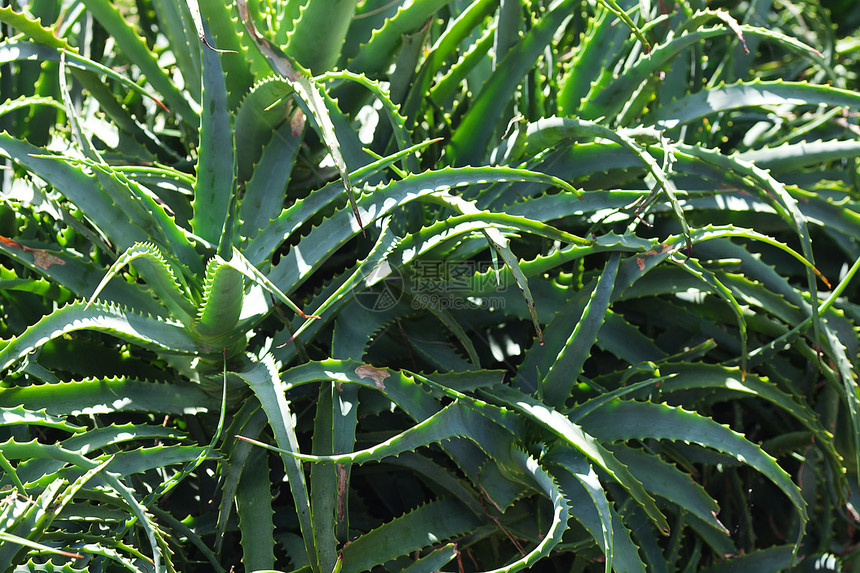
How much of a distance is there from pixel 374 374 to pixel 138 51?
507 mm

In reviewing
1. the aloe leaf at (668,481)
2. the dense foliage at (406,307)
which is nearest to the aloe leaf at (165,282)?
the dense foliage at (406,307)

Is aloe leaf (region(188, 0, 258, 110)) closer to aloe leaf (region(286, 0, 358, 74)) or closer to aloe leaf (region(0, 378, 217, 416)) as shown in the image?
aloe leaf (region(286, 0, 358, 74))

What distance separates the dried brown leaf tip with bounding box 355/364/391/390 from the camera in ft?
2.29

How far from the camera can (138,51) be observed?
877mm

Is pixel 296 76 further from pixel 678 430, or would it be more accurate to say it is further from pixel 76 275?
pixel 678 430

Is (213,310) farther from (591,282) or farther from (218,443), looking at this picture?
(591,282)

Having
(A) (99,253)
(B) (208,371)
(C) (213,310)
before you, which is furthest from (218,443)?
(A) (99,253)

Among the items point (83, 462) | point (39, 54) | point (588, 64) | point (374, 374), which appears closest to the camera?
point (83, 462)

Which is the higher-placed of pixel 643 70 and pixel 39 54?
pixel 39 54

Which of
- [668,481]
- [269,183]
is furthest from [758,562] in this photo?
[269,183]

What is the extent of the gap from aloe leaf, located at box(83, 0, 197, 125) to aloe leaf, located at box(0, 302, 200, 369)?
32cm

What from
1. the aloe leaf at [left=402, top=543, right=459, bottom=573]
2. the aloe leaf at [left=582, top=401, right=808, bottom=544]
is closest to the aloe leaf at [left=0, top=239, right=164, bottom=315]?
the aloe leaf at [left=402, top=543, right=459, bottom=573]

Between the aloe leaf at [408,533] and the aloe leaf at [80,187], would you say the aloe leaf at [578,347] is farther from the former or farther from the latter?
the aloe leaf at [80,187]

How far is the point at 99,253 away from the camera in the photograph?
0.89m
